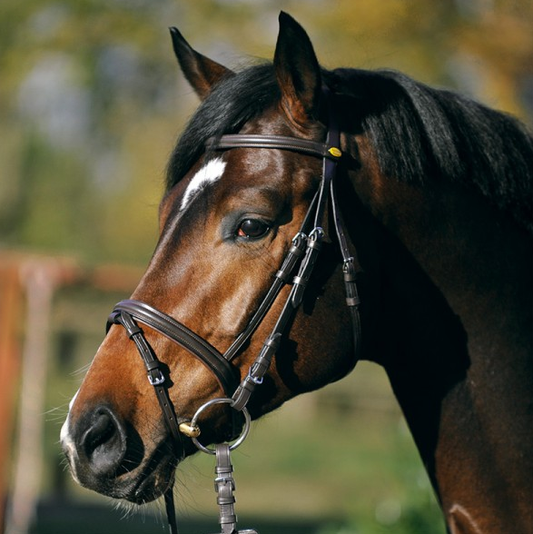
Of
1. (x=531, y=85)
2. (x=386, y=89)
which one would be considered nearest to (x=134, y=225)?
(x=531, y=85)

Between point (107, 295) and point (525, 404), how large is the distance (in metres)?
6.25

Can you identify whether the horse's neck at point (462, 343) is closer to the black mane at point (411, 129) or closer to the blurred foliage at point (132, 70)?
the black mane at point (411, 129)

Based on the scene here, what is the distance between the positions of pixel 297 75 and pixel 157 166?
276 inches

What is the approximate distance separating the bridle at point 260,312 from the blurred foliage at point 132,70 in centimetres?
75

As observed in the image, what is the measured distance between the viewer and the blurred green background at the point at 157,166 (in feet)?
22.5

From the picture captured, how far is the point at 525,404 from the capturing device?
2.38 m

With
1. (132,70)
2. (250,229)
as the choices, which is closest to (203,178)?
(250,229)

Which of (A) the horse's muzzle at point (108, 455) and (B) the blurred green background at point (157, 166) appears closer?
(A) the horse's muzzle at point (108, 455)

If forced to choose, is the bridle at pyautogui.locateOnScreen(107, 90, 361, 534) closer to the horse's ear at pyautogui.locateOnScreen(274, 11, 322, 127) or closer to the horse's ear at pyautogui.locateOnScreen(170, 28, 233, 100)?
the horse's ear at pyautogui.locateOnScreen(274, 11, 322, 127)

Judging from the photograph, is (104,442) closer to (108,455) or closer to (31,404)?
(108,455)

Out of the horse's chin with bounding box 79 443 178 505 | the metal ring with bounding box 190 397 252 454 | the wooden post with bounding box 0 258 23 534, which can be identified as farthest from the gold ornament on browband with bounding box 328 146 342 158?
the wooden post with bounding box 0 258 23 534

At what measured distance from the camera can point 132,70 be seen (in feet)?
32.6

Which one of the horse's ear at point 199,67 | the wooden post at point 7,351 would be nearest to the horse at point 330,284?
the horse's ear at point 199,67

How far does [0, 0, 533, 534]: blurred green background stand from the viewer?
6.85 m
